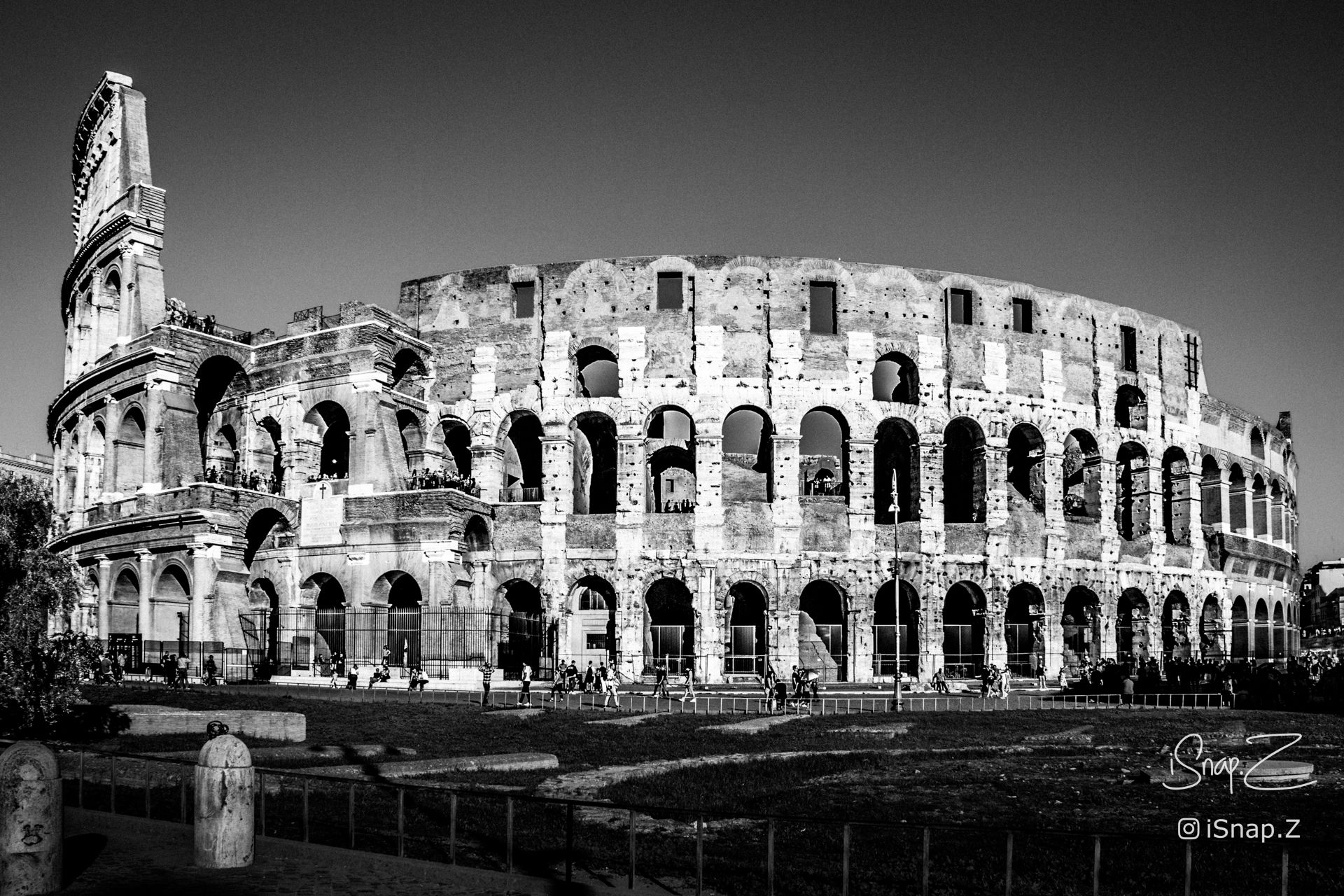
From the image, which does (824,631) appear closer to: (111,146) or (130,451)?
(130,451)

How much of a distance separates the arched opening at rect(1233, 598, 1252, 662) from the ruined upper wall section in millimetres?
42196

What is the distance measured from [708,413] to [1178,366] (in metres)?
18.2

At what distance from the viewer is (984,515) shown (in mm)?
39781

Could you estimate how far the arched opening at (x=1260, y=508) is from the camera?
4909cm

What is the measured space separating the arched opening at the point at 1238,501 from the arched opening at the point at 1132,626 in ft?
26.2

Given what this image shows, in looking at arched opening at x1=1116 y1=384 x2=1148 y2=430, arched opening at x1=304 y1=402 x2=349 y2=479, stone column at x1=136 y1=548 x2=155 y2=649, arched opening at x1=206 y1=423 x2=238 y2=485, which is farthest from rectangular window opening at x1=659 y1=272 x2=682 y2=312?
stone column at x1=136 y1=548 x2=155 y2=649

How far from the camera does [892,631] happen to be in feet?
128

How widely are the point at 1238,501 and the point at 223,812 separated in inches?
1824

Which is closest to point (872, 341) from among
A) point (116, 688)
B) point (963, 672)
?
point (963, 672)

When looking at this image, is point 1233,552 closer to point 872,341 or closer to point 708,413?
point 872,341

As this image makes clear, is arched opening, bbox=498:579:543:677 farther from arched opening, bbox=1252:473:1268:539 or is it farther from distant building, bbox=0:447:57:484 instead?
distant building, bbox=0:447:57:484

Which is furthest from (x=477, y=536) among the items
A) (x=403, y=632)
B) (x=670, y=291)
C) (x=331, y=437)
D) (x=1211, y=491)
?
(x=1211, y=491)

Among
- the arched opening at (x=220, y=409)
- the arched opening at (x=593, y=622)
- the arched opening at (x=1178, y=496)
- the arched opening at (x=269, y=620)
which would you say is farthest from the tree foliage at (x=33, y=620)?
the arched opening at (x=1178, y=496)

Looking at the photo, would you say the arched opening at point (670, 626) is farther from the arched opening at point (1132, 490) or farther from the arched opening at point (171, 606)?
the arched opening at point (1132, 490)
